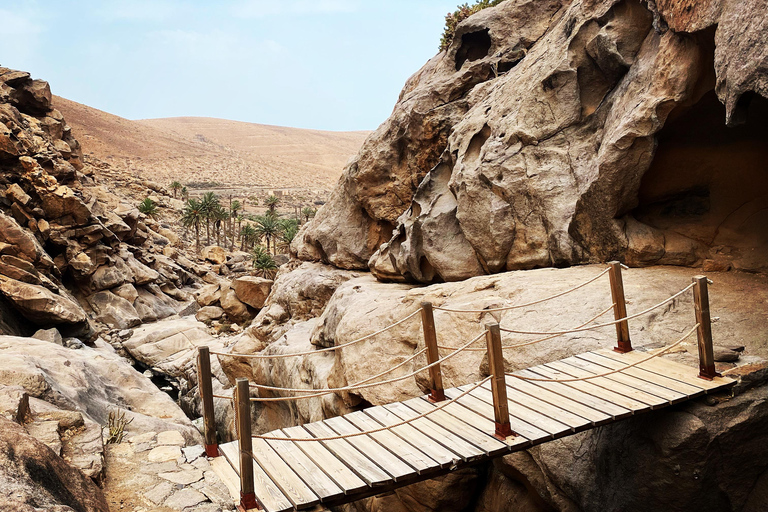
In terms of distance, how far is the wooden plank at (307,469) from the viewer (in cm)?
454

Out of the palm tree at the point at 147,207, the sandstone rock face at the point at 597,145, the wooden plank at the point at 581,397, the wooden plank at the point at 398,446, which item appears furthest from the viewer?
the palm tree at the point at 147,207

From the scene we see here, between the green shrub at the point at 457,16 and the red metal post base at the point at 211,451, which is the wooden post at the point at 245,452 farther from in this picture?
the green shrub at the point at 457,16

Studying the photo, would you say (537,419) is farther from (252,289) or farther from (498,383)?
(252,289)

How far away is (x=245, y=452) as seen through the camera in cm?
432

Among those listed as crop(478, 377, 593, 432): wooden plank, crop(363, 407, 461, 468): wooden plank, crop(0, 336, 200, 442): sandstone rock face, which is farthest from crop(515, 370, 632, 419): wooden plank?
crop(0, 336, 200, 442): sandstone rock face

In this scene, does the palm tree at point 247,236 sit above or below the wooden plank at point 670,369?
below

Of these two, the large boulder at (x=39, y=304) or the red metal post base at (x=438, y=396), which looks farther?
the large boulder at (x=39, y=304)

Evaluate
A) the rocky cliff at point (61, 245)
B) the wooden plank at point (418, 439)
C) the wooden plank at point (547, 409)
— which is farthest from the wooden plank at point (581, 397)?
the rocky cliff at point (61, 245)

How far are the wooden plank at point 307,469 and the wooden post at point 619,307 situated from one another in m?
4.24

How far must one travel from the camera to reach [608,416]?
533 cm

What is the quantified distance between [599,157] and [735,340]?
3.79m

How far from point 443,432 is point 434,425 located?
220 millimetres

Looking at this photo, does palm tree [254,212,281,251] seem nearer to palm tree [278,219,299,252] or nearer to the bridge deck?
palm tree [278,219,299,252]

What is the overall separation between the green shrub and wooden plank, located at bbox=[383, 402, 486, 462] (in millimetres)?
13768
